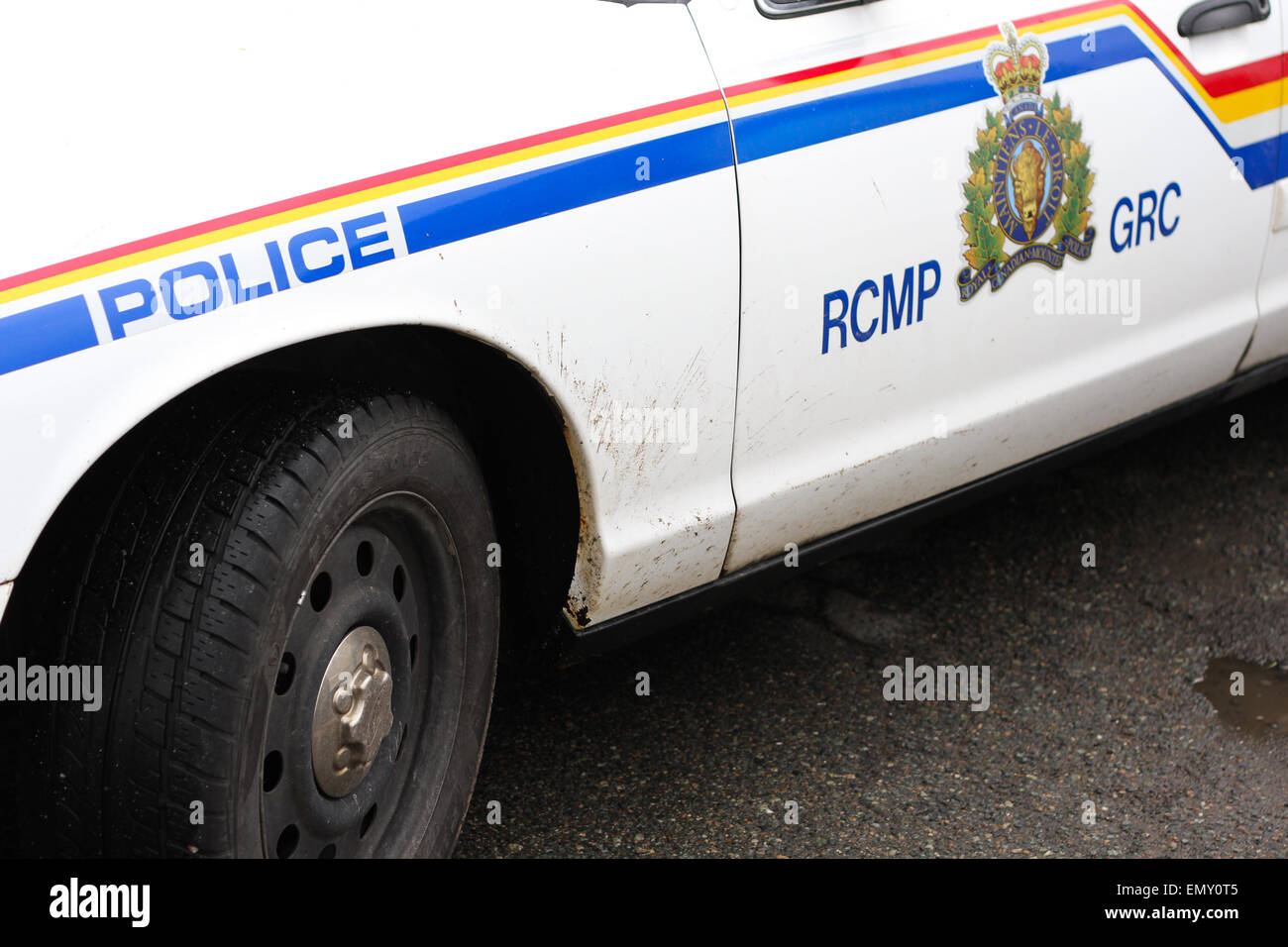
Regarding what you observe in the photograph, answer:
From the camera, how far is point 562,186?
201 centimetres

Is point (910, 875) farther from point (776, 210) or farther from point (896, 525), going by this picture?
point (776, 210)

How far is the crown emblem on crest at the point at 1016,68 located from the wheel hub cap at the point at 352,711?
138 cm

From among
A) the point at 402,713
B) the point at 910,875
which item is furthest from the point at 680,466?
the point at 910,875

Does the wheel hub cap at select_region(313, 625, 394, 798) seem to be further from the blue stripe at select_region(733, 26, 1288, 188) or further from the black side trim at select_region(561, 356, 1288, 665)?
the blue stripe at select_region(733, 26, 1288, 188)

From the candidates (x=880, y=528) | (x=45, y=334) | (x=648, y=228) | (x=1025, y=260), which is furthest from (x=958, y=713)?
(x=45, y=334)

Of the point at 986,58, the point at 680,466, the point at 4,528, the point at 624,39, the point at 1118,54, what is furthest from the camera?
the point at 1118,54

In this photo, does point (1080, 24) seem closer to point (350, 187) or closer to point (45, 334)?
point (350, 187)

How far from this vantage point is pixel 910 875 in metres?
2.41

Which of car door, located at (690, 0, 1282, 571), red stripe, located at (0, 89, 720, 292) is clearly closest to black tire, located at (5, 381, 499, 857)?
red stripe, located at (0, 89, 720, 292)

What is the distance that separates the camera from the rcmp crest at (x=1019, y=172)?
2.52 m

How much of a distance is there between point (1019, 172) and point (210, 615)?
1553 millimetres

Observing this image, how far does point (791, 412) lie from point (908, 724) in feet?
2.83

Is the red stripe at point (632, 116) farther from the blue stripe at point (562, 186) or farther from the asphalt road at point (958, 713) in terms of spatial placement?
the asphalt road at point (958, 713)

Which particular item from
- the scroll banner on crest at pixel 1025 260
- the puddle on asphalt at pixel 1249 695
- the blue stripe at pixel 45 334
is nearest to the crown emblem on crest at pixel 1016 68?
the scroll banner on crest at pixel 1025 260
